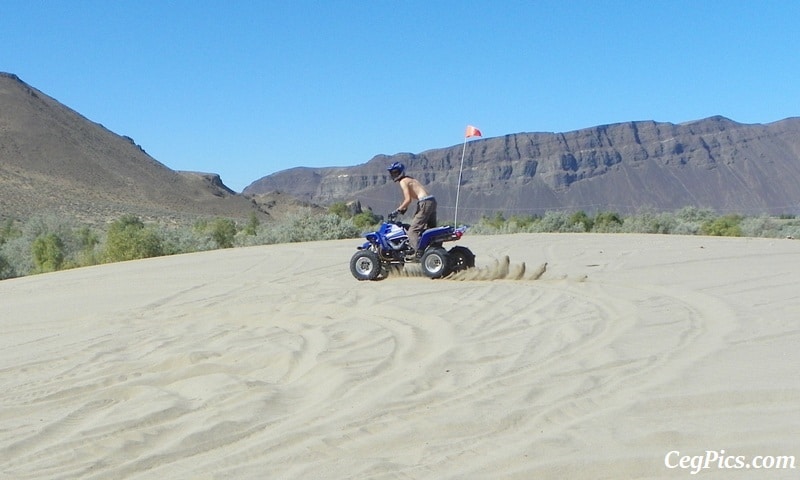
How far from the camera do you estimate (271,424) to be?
15.9 ft

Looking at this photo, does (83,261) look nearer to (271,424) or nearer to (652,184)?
(271,424)

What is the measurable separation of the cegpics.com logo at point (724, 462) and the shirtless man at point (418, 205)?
828 cm

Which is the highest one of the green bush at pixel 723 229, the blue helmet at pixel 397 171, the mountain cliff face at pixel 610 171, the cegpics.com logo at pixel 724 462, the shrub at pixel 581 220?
the mountain cliff face at pixel 610 171

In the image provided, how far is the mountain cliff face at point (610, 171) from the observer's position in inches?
3568

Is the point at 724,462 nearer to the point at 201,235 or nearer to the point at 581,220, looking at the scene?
the point at 201,235

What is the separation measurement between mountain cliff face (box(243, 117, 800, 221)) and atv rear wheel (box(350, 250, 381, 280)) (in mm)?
67799

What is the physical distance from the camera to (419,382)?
5598 millimetres

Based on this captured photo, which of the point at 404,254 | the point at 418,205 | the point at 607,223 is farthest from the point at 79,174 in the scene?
the point at 418,205

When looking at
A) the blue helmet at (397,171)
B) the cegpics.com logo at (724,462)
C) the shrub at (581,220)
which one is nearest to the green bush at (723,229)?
the shrub at (581,220)

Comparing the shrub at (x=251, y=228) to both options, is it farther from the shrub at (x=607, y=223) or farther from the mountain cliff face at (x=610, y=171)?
the mountain cliff face at (x=610, y=171)

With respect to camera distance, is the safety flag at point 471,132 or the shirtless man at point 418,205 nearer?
the shirtless man at point 418,205

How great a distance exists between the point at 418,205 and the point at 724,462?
28.0ft

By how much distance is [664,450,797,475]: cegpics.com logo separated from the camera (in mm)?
3721

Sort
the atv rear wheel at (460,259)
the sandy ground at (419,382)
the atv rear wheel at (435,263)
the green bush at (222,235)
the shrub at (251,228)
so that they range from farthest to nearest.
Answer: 1. the shrub at (251,228)
2. the green bush at (222,235)
3. the atv rear wheel at (460,259)
4. the atv rear wheel at (435,263)
5. the sandy ground at (419,382)
